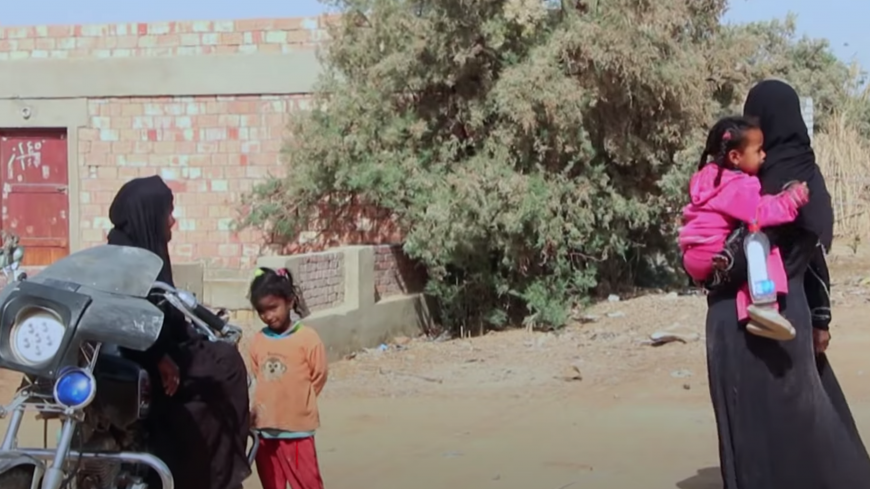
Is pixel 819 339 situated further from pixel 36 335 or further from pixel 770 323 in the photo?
pixel 36 335

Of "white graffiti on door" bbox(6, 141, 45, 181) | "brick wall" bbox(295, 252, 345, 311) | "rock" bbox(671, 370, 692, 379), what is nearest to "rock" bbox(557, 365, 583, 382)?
"rock" bbox(671, 370, 692, 379)

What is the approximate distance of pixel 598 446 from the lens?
7.20m

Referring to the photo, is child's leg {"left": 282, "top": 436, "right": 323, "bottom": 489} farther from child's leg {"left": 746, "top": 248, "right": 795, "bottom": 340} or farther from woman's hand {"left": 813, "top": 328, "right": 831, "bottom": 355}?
woman's hand {"left": 813, "top": 328, "right": 831, "bottom": 355}

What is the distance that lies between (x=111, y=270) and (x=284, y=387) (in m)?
1.28

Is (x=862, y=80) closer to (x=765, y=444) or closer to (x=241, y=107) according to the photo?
(x=241, y=107)

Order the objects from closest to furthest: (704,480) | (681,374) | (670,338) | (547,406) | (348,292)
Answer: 1. (704,480)
2. (547,406)
3. (681,374)
4. (670,338)
5. (348,292)

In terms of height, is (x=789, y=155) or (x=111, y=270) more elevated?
(x=789, y=155)

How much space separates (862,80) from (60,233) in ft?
63.5

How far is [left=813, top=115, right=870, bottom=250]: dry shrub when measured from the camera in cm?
1775

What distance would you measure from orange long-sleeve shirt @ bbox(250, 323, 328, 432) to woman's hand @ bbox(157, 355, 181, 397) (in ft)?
2.16

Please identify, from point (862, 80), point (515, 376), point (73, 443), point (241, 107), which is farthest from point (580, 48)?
point (862, 80)

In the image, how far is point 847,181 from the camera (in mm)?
17875

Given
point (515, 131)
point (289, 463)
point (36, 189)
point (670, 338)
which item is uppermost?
point (515, 131)

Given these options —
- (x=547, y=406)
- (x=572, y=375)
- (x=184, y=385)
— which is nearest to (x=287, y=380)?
(x=184, y=385)
